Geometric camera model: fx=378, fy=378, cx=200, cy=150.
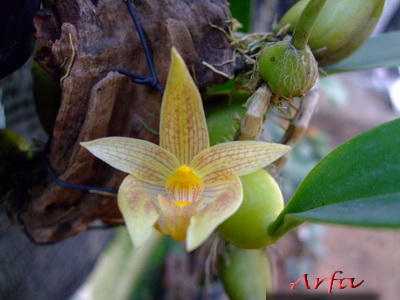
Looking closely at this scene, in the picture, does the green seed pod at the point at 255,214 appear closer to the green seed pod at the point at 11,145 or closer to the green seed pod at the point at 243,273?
the green seed pod at the point at 243,273

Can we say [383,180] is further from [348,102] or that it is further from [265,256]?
[348,102]

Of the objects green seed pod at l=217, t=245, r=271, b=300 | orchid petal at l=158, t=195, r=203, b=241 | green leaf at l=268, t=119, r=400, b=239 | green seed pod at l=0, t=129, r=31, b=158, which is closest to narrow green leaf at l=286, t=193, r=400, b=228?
green leaf at l=268, t=119, r=400, b=239

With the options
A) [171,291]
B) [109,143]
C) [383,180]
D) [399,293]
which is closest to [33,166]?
[109,143]

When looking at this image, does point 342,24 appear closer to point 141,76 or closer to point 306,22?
point 306,22

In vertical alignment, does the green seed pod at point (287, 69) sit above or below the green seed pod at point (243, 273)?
above

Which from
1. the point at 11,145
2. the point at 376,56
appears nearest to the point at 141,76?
the point at 11,145

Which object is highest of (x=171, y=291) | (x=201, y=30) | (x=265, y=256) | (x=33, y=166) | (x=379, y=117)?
(x=201, y=30)

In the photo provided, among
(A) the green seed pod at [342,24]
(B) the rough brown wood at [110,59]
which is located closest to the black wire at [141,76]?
(B) the rough brown wood at [110,59]
